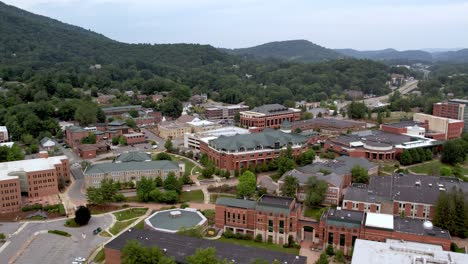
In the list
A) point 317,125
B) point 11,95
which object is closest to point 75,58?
point 11,95

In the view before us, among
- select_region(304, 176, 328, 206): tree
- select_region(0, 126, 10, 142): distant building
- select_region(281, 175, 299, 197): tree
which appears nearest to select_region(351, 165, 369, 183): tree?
select_region(304, 176, 328, 206): tree

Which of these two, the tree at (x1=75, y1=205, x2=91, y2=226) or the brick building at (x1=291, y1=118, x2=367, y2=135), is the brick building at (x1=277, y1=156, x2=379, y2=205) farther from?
the brick building at (x1=291, y1=118, x2=367, y2=135)

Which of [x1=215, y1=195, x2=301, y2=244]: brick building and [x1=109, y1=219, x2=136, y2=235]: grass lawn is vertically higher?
[x1=215, y1=195, x2=301, y2=244]: brick building

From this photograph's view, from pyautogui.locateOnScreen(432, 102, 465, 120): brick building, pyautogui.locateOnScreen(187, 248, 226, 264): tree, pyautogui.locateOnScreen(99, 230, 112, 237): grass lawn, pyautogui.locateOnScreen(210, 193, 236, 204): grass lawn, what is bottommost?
pyautogui.locateOnScreen(99, 230, 112, 237): grass lawn

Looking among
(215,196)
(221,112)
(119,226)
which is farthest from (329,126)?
(119,226)

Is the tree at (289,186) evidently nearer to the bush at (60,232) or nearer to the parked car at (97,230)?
the parked car at (97,230)

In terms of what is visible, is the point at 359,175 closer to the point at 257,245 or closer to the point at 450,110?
the point at 257,245
